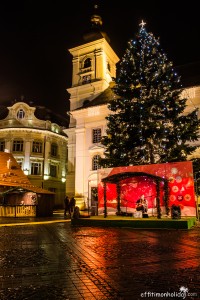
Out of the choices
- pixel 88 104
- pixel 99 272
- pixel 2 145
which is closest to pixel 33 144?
pixel 2 145

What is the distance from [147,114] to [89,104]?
16.5 meters

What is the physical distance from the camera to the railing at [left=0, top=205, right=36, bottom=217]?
24.3 m

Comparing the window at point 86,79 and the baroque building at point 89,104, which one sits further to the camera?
the window at point 86,79

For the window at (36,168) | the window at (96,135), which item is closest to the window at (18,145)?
the window at (36,168)

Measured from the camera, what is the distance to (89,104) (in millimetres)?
37406

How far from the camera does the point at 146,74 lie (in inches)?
916

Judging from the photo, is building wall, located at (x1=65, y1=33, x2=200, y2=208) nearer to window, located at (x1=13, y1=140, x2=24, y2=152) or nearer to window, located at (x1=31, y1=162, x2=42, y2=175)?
window, located at (x1=31, y1=162, x2=42, y2=175)

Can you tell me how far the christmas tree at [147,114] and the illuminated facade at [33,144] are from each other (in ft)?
90.5

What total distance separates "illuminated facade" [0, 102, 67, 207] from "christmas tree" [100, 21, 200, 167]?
27585 millimetres

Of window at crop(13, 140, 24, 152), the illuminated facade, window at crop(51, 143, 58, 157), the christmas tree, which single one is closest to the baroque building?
the christmas tree

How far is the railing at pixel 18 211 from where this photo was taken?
2428cm

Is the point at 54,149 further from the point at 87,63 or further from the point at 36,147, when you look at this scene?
the point at 87,63

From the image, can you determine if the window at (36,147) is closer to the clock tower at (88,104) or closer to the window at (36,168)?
the window at (36,168)

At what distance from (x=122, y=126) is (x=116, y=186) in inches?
230
